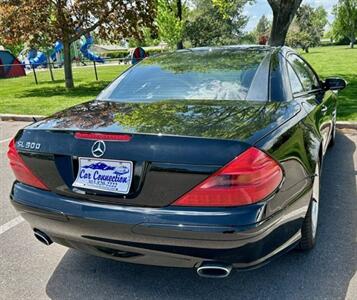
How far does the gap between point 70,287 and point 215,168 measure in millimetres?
1412

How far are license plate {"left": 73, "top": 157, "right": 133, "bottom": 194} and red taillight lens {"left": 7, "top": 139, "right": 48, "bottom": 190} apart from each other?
0.32 metres

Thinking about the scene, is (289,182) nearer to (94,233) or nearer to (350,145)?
(94,233)

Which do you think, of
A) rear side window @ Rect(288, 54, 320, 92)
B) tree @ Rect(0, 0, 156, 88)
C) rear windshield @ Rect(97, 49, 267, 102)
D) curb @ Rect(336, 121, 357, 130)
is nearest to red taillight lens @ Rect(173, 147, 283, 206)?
rear windshield @ Rect(97, 49, 267, 102)

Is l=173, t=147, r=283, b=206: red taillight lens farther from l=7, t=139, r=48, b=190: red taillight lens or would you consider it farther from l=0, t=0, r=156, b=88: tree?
l=0, t=0, r=156, b=88: tree

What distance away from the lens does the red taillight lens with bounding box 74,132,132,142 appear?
7.27ft

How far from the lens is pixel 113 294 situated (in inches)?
103

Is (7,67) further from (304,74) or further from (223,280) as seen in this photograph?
(223,280)

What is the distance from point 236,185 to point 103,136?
79 cm

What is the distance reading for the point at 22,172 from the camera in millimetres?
2609

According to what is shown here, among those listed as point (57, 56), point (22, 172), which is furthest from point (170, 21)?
point (22, 172)

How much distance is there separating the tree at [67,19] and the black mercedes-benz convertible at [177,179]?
12.8m

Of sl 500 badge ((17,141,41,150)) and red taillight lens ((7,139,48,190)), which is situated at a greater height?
sl 500 badge ((17,141,41,150))

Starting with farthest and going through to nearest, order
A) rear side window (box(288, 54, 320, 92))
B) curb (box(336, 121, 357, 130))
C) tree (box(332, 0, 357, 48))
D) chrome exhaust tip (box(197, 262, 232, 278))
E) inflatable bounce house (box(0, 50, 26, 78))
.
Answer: tree (box(332, 0, 357, 48)), inflatable bounce house (box(0, 50, 26, 78)), curb (box(336, 121, 357, 130)), rear side window (box(288, 54, 320, 92)), chrome exhaust tip (box(197, 262, 232, 278))

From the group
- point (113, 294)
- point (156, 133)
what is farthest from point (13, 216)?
point (156, 133)
